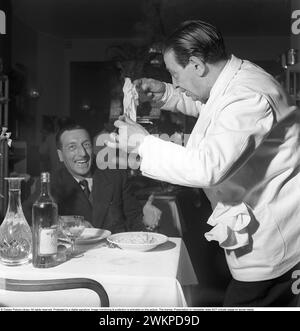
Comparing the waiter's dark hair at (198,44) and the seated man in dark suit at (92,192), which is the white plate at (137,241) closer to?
the seated man in dark suit at (92,192)

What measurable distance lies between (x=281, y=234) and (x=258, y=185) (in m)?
0.17

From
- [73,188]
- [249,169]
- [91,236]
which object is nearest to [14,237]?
[91,236]

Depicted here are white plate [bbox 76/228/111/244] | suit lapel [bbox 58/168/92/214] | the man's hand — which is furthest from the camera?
suit lapel [bbox 58/168/92/214]

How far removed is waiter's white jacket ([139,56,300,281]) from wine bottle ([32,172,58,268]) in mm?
281

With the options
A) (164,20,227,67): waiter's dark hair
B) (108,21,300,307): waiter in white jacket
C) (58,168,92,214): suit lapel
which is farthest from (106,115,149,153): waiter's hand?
(58,168,92,214): suit lapel

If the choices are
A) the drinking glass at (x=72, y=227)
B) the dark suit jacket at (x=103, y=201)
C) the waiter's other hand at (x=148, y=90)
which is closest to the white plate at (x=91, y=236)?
the drinking glass at (x=72, y=227)

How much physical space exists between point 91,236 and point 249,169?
0.56m

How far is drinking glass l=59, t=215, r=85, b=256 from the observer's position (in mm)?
1254

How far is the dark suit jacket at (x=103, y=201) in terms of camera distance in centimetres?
167

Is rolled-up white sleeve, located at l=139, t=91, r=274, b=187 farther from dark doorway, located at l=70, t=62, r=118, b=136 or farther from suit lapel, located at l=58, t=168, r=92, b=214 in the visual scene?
suit lapel, located at l=58, t=168, r=92, b=214

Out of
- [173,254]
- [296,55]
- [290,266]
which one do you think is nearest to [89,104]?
[173,254]

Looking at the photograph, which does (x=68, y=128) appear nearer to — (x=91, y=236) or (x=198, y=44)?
(x=91, y=236)

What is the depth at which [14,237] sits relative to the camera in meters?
1.16

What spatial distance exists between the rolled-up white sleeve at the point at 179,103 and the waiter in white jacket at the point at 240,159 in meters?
0.12
